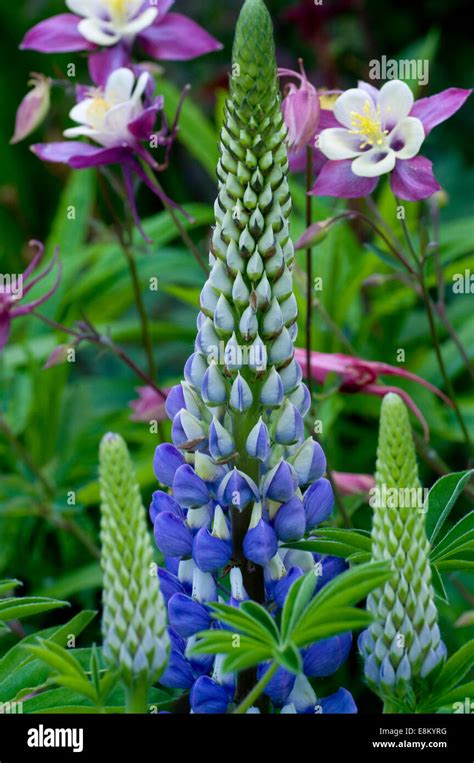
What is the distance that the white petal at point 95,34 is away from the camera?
113 cm

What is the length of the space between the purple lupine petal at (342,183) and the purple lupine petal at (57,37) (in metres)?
0.37

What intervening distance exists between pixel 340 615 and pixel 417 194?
0.48 metres

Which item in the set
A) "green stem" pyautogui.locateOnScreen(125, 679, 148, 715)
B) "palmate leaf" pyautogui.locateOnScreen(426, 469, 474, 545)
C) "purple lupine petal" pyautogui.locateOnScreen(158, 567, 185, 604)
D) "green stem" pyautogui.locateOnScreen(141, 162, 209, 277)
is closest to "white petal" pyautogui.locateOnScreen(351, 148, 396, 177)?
"green stem" pyautogui.locateOnScreen(141, 162, 209, 277)

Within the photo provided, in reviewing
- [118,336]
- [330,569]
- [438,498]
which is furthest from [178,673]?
[118,336]

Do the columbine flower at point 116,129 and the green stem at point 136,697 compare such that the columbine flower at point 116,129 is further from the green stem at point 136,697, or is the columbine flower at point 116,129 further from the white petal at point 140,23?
the green stem at point 136,697

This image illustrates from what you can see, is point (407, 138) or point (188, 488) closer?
point (188, 488)

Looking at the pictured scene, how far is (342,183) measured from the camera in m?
1.00

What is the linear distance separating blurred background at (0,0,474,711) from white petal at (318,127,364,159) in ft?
0.85

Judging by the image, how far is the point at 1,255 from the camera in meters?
2.23

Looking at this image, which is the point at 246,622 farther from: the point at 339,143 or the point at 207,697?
the point at 339,143

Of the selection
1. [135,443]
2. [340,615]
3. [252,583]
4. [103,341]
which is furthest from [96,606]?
[340,615]

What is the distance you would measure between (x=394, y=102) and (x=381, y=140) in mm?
45

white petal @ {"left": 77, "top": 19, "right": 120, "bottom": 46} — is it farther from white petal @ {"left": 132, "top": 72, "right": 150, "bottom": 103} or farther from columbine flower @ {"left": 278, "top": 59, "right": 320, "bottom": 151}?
columbine flower @ {"left": 278, "top": 59, "right": 320, "bottom": 151}
